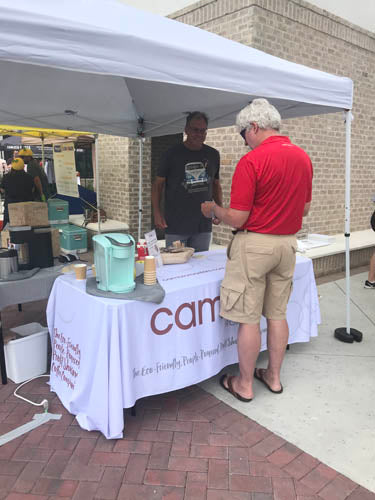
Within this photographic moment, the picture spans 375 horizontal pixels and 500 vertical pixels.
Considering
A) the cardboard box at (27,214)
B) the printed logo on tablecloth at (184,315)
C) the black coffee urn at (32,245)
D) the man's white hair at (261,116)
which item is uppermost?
the man's white hair at (261,116)

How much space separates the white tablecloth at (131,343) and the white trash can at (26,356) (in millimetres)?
263

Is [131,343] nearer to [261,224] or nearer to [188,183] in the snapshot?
[261,224]

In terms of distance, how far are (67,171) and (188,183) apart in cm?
400

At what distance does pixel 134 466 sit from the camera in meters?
2.06

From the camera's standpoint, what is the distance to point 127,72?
203cm

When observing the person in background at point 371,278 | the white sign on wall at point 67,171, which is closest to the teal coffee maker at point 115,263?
the person in background at point 371,278

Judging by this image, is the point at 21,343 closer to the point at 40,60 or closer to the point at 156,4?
the point at 40,60

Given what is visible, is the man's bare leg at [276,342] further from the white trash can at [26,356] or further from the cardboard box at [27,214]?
the cardboard box at [27,214]

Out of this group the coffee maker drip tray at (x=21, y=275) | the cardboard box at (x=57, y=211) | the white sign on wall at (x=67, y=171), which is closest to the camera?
the coffee maker drip tray at (x=21, y=275)

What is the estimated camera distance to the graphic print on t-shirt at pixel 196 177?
3.44 metres

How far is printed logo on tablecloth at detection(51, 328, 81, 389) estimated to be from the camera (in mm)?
2387

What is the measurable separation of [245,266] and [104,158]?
236 inches

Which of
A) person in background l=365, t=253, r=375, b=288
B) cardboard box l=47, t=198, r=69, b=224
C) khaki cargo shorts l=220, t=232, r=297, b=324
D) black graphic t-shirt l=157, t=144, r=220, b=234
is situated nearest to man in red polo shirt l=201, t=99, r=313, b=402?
khaki cargo shorts l=220, t=232, r=297, b=324

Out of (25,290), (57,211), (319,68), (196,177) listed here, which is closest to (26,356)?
(25,290)
